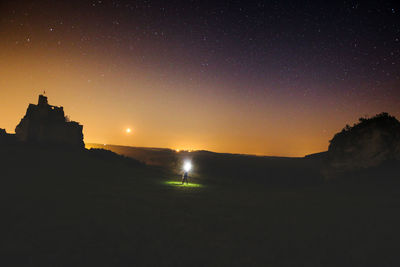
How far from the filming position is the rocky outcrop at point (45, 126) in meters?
50.6

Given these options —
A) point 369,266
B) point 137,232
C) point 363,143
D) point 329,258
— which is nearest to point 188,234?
point 137,232

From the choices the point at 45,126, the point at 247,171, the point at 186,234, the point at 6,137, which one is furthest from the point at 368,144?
the point at 6,137

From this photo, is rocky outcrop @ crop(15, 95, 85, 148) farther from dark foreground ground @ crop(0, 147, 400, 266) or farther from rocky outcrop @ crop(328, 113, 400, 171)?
rocky outcrop @ crop(328, 113, 400, 171)

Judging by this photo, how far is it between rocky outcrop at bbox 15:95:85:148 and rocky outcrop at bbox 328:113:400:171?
5588cm

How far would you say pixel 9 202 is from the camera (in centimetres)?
1529

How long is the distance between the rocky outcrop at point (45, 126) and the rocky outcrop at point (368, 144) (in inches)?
2200

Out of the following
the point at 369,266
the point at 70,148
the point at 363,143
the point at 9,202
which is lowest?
the point at 9,202

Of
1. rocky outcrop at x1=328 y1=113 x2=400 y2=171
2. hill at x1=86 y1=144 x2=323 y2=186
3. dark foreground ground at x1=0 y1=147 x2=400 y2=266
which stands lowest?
dark foreground ground at x1=0 y1=147 x2=400 y2=266

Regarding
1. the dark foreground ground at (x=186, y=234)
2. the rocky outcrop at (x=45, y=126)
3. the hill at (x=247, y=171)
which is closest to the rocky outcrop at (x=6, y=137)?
the rocky outcrop at (x=45, y=126)

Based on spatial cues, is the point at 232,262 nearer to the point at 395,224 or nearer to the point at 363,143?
the point at 395,224

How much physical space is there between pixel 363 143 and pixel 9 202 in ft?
133

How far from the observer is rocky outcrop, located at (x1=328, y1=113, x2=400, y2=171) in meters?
31.3

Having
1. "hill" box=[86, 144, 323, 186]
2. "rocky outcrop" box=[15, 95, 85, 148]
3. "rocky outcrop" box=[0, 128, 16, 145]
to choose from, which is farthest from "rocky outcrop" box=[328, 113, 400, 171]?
"rocky outcrop" box=[0, 128, 16, 145]

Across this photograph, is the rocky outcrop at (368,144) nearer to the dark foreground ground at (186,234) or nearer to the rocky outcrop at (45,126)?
the dark foreground ground at (186,234)
